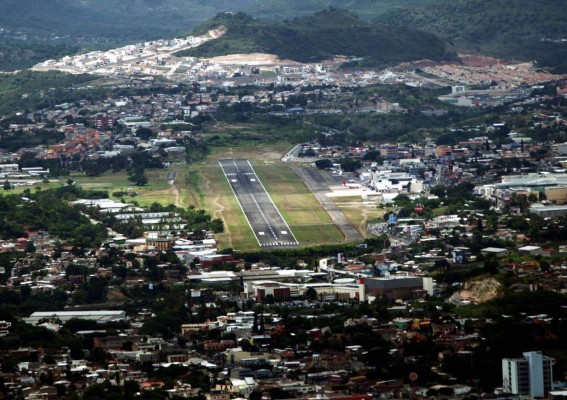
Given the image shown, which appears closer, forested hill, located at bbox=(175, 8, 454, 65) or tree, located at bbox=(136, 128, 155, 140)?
tree, located at bbox=(136, 128, 155, 140)

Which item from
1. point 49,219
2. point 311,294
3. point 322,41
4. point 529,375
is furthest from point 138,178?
point 322,41

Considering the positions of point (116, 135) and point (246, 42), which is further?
point (246, 42)

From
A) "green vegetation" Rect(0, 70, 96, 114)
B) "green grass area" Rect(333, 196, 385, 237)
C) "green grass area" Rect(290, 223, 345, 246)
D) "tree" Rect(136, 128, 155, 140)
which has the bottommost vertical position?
"green grass area" Rect(290, 223, 345, 246)

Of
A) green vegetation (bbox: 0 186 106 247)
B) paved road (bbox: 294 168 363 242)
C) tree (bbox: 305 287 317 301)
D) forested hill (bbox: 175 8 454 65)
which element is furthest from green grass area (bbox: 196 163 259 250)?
forested hill (bbox: 175 8 454 65)

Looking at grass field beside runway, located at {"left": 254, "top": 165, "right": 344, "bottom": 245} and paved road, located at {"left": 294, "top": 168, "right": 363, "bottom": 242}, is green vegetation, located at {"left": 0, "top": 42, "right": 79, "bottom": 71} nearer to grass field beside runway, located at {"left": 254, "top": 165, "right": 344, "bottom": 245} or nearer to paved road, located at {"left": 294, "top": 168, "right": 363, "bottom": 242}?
grass field beside runway, located at {"left": 254, "top": 165, "right": 344, "bottom": 245}

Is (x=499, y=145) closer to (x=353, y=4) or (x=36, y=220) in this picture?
(x=36, y=220)

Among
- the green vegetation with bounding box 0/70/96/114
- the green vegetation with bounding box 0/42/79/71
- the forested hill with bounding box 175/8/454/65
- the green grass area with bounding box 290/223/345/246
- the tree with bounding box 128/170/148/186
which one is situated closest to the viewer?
the green grass area with bounding box 290/223/345/246

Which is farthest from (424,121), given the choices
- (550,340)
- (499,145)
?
(550,340)
